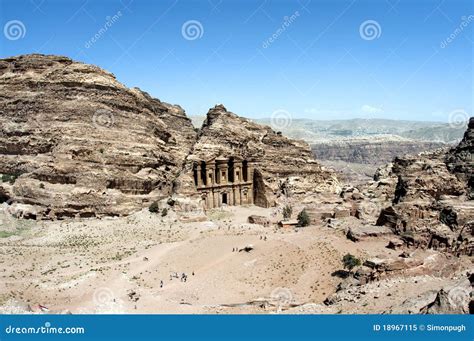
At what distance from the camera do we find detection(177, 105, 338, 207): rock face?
5594cm

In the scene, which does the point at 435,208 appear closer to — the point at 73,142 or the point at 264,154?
the point at 264,154

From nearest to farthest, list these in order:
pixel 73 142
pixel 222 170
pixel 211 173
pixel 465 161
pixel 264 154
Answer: pixel 73 142, pixel 465 161, pixel 211 173, pixel 222 170, pixel 264 154

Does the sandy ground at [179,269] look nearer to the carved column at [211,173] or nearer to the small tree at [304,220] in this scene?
the small tree at [304,220]

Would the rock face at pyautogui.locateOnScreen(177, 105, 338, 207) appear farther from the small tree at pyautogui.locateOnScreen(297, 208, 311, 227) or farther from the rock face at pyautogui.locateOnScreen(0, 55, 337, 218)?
the small tree at pyautogui.locateOnScreen(297, 208, 311, 227)

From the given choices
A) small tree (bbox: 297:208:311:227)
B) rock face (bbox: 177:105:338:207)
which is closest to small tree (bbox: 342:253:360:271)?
small tree (bbox: 297:208:311:227)

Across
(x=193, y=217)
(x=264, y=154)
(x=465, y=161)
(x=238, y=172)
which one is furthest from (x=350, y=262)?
(x=264, y=154)

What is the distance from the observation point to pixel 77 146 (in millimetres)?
44344

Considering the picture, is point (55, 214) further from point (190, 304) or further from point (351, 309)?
point (351, 309)

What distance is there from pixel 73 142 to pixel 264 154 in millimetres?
24825

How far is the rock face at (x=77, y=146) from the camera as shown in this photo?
140ft

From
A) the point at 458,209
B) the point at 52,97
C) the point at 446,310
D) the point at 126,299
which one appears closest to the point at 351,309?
the point at 446,310

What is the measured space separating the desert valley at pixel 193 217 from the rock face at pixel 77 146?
137 millimetres

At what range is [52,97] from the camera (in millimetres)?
46031

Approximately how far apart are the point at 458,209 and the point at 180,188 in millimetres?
27048
